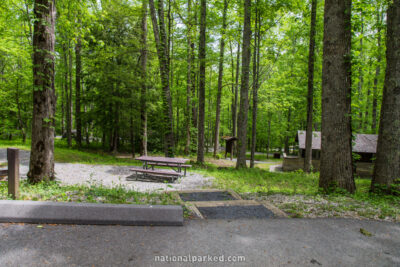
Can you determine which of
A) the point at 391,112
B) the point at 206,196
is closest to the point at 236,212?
the point at 206,196

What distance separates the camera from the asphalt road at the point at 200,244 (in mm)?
2604

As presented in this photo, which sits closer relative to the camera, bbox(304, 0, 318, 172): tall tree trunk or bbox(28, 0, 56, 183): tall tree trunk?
bbox(28, 0, 56, 183): tall tree trunk

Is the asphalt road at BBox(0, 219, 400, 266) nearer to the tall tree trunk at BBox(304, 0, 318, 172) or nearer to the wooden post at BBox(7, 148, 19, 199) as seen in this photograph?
the wooden post at BBox(7, 148, 19, 199)

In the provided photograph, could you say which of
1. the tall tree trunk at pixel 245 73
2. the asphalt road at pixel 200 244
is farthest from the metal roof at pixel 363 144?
the asphalt road at pixel 200 244

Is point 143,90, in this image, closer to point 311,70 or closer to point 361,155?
point 311,70

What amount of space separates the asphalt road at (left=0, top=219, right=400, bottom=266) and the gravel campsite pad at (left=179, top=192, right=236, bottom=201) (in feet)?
6.35

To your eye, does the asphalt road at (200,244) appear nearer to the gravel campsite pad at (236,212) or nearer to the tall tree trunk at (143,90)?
the gravel campsite pad at (236,212)

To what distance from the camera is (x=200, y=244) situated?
3.01m

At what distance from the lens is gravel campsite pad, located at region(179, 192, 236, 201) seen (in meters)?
5.61

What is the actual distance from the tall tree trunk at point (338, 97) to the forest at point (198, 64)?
25 millimetres

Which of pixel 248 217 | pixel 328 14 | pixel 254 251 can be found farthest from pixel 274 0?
pixel 254 251

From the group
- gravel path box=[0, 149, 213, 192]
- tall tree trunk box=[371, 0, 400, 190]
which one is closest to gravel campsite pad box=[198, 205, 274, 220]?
gravel path box=[0, 149, 213, 192]

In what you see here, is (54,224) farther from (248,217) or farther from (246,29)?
(246,29)

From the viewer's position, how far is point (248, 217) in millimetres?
4086
